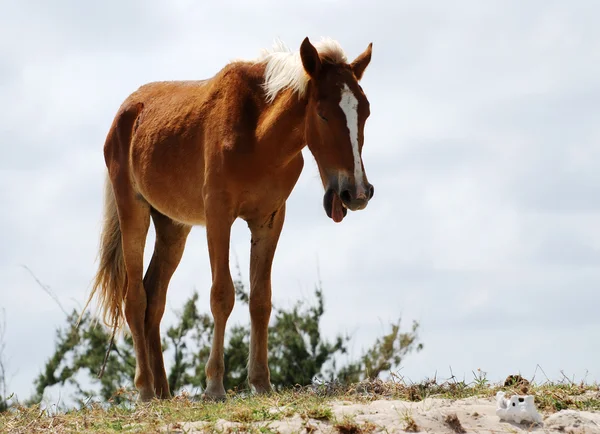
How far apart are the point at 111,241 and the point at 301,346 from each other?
27.0 ft

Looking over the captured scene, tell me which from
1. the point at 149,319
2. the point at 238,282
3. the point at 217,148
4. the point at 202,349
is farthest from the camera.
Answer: the point at 202,349

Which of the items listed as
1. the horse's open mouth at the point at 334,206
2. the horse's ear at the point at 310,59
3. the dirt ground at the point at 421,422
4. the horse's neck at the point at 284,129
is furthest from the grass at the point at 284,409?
the horse's ear at the point at 310,59

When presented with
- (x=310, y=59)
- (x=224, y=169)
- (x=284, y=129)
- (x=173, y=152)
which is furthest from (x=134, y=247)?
(x=310, y=59)

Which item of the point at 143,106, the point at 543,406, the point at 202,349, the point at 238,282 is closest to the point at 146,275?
the point at 143,106

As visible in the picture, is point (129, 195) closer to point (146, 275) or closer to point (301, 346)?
point (146, 275)

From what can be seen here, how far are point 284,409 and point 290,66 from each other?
299cm

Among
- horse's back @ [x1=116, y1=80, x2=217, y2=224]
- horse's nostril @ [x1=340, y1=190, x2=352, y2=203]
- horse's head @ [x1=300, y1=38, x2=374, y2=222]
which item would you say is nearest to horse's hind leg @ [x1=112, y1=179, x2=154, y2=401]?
horse's back @ [x1=116, y1=80, x2=217, y2=224]

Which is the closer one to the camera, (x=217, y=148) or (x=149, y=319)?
Result: (x=217, y=148)

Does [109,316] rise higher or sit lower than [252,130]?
lower

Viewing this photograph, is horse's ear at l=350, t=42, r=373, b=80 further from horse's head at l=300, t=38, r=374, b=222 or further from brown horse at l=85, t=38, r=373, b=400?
horse's head at l=300, t=38, r=374, b=222

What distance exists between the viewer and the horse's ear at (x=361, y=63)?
301 inches

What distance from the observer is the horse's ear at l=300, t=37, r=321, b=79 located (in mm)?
7223

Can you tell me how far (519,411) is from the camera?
218 inches

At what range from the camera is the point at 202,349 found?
676 inches
